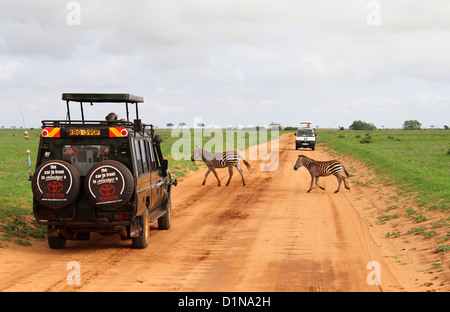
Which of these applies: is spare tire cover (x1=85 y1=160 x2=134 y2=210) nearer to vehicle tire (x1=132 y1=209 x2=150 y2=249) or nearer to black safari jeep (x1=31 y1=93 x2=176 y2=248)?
black safari jeep (x1=31 y1=93 x2=176 y2=248)

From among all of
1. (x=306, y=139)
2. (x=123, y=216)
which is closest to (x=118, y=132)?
(x=123, y=216)

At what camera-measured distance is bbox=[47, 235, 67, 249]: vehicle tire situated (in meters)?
10.8

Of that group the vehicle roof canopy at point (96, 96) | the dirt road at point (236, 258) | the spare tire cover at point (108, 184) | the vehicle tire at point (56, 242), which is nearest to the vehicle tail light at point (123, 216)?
the spare tire cover at point (108, 184)

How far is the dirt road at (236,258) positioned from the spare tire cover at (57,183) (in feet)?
4.07

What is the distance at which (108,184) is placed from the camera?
978cm

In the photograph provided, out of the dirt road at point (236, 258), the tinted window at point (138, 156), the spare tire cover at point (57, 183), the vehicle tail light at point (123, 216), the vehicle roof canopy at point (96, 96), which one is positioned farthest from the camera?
the vehicle roof canopy at point (96, 96)

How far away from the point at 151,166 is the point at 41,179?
3056mm

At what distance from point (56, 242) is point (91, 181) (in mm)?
2053

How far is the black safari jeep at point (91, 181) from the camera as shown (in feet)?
32.1

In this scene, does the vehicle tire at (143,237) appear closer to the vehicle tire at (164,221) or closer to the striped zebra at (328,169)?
the vehicle tire at (164,221)

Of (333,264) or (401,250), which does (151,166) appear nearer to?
(333,264)

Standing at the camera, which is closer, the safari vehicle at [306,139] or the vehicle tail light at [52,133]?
the vehicle tail light at [52,133]
